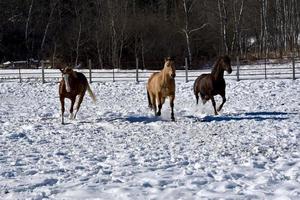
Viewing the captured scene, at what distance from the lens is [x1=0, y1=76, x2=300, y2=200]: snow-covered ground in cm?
554

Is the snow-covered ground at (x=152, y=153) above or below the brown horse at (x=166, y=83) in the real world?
below

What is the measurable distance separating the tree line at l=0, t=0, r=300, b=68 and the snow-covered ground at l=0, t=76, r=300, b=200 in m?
25.6

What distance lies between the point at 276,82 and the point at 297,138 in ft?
42.0

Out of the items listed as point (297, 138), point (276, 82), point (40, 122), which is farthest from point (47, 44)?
point (297, 138)

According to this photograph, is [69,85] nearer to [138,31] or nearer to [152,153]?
[152,153]

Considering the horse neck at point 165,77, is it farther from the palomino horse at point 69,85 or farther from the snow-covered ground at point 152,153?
the palomino horse at point 69,85

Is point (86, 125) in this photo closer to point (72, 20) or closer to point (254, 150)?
point (254, 150)

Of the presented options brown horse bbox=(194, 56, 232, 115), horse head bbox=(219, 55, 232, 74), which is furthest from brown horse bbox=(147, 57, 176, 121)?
horse head bbox=(219, 55, 232, 74)

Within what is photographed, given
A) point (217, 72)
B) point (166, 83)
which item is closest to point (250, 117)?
point (217, 72)

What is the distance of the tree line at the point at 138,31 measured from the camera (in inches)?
1560

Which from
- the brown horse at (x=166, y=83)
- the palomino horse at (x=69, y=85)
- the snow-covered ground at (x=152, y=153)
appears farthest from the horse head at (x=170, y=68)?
the palomino horse at (x=69, y=85)

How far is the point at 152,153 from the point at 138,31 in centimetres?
3300

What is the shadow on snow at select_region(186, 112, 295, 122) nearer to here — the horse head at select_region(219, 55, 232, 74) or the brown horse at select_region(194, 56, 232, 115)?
the brown horse at select_region(194, 56, 232, 115)

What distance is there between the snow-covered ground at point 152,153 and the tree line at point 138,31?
84.1 ft
